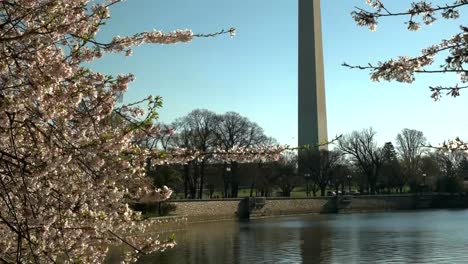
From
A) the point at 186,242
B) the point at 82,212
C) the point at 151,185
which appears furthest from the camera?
the point at 186,242

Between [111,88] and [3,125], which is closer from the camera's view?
[3,125]

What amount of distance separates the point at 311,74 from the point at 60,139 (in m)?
62.3

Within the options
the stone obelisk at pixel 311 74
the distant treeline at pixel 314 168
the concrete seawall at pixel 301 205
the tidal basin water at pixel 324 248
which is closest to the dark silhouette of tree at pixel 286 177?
the distant treeline at pixel 314 168

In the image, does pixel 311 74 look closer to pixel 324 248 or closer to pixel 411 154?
pixel 411 154

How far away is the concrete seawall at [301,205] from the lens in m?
50.8

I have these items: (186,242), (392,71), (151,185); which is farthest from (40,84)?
(186,242)

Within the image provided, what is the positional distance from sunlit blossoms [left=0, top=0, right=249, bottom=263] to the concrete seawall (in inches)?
1563

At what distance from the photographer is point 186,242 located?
30.0m

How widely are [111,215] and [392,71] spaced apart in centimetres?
264

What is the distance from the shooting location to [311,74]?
216ft

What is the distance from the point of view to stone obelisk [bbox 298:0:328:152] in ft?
214

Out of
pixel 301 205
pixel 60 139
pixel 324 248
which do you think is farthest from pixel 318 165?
pixel 60 139

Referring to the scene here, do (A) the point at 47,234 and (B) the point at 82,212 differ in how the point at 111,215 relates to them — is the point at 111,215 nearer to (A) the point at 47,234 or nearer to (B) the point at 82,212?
(B) the point at 82,212

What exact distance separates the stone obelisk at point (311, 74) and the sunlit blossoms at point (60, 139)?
198ft
